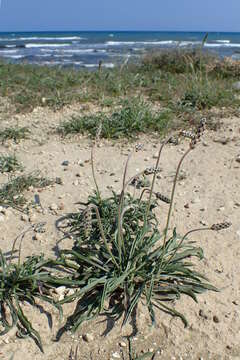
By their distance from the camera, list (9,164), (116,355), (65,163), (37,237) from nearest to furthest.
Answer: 1. (116,355)
2. (37,237)
3. (9,164)
4. (65,163)

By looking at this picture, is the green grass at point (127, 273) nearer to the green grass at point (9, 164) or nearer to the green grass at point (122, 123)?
the green grass at point (9, 164)

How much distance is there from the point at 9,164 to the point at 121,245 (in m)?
1.73

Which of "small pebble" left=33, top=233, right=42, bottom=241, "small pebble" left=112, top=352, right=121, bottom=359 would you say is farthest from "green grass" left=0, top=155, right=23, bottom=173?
"small pebble" left=112, top=352, right=121, bottom=359

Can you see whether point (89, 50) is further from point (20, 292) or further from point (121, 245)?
point (20, 292)

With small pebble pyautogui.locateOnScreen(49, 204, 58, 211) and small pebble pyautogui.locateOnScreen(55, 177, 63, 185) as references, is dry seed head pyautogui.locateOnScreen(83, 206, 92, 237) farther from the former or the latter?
small pebble pyautogui.locateOnScreen(55, 177, 63, 185)

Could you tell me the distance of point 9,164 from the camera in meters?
3.62

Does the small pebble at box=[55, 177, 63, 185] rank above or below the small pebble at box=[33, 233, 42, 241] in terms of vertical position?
above

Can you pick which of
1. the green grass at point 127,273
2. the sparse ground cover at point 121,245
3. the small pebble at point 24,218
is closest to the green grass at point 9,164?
the sparse ground cover at point 121,245

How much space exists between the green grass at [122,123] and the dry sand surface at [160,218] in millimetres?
128

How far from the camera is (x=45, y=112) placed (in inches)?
205

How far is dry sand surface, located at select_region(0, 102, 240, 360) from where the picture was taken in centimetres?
194

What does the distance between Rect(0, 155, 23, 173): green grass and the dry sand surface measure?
0.38 feet

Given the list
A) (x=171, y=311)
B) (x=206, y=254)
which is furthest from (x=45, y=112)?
(x=171, y=311)

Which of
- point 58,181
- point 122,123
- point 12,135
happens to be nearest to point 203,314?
point 58,181
